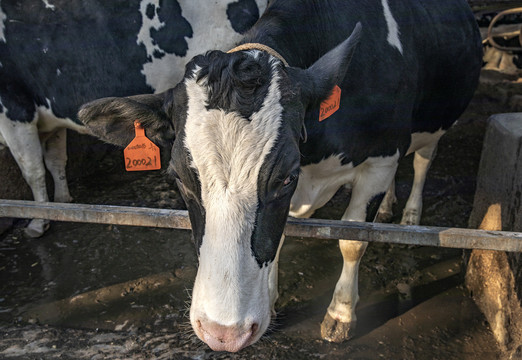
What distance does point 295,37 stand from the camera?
2.40 m

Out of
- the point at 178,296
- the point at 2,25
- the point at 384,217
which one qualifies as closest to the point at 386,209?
the point at 384,217

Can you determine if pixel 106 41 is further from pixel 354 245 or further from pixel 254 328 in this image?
pixel 254 328

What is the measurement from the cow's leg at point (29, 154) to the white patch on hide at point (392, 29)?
8.65ft

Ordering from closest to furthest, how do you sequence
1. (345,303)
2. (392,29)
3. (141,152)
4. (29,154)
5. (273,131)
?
(273,131) < (141,152) < (392,29) < (345,303) < (29,154)

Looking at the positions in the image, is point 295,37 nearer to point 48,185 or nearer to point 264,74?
point 264,74

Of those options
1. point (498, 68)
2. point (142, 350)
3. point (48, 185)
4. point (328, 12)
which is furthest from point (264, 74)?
point (498, 68)

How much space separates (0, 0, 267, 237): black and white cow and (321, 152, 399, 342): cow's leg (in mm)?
1489

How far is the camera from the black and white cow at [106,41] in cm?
357

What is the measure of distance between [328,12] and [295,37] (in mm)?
324

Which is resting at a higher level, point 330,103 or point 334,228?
point 330,103

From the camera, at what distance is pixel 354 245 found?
281 cm

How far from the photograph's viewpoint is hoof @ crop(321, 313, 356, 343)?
2.79m

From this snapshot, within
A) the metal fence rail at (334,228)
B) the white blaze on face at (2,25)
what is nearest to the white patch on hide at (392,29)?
the metal fence rail at (334,228)

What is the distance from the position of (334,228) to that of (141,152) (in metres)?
0.88
